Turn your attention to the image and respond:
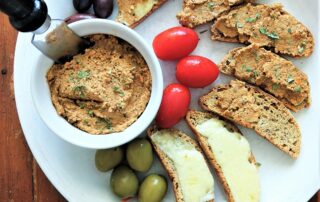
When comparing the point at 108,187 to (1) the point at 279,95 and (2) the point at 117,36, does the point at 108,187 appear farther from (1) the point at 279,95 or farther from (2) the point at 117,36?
(1) the point at 279,95

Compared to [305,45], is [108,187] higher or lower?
lower

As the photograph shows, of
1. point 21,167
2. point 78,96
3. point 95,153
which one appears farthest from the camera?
point 21,167

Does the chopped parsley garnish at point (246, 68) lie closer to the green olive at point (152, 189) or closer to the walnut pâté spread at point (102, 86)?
the walnut pâté spread at point (102, 86)

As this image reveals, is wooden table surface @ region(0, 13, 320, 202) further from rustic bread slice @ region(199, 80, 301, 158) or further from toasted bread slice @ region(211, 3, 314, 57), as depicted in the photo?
toasted bread slice @ region(211, 3, 314, 57)

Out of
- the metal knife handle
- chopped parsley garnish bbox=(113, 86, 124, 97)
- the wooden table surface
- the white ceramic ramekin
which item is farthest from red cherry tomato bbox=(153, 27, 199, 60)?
the wooden table surface

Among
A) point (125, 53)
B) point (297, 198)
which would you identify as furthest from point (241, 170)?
point (125, 53)
